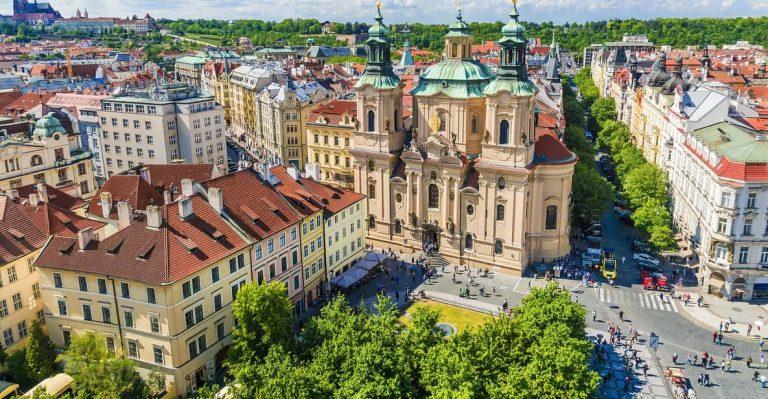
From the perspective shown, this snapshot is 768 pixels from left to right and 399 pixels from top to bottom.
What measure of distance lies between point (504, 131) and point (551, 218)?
47.1 ft

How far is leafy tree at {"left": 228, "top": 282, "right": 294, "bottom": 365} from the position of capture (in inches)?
2080

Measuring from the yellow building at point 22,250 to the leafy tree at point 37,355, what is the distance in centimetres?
654

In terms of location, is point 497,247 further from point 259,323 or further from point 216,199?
point 259,323

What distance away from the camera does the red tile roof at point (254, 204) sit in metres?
64.8

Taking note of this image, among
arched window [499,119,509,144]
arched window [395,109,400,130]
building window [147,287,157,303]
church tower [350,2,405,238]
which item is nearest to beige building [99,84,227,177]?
church tower [350,2,405,238]

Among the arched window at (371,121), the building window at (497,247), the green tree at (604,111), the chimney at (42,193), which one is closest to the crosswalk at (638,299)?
the building window at (497,247)

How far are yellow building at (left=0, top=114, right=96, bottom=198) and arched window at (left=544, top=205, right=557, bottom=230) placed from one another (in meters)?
62.6

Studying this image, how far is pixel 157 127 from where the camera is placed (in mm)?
110188

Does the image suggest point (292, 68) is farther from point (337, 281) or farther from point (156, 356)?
point (156, 356)

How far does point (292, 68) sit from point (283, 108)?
5945 centimetres

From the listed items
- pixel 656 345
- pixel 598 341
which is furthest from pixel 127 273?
pixel 656 345

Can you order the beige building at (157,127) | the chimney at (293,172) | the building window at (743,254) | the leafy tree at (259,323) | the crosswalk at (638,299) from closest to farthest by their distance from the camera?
the leafy tree at (259,323) < the building window at (743,254) < the crosswalk at (638,299) < the chimney at (293,172) < the beige building at (157,127)

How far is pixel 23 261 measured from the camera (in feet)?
201

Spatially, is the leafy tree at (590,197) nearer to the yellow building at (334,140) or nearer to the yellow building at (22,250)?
the yellow building at (334,140)
